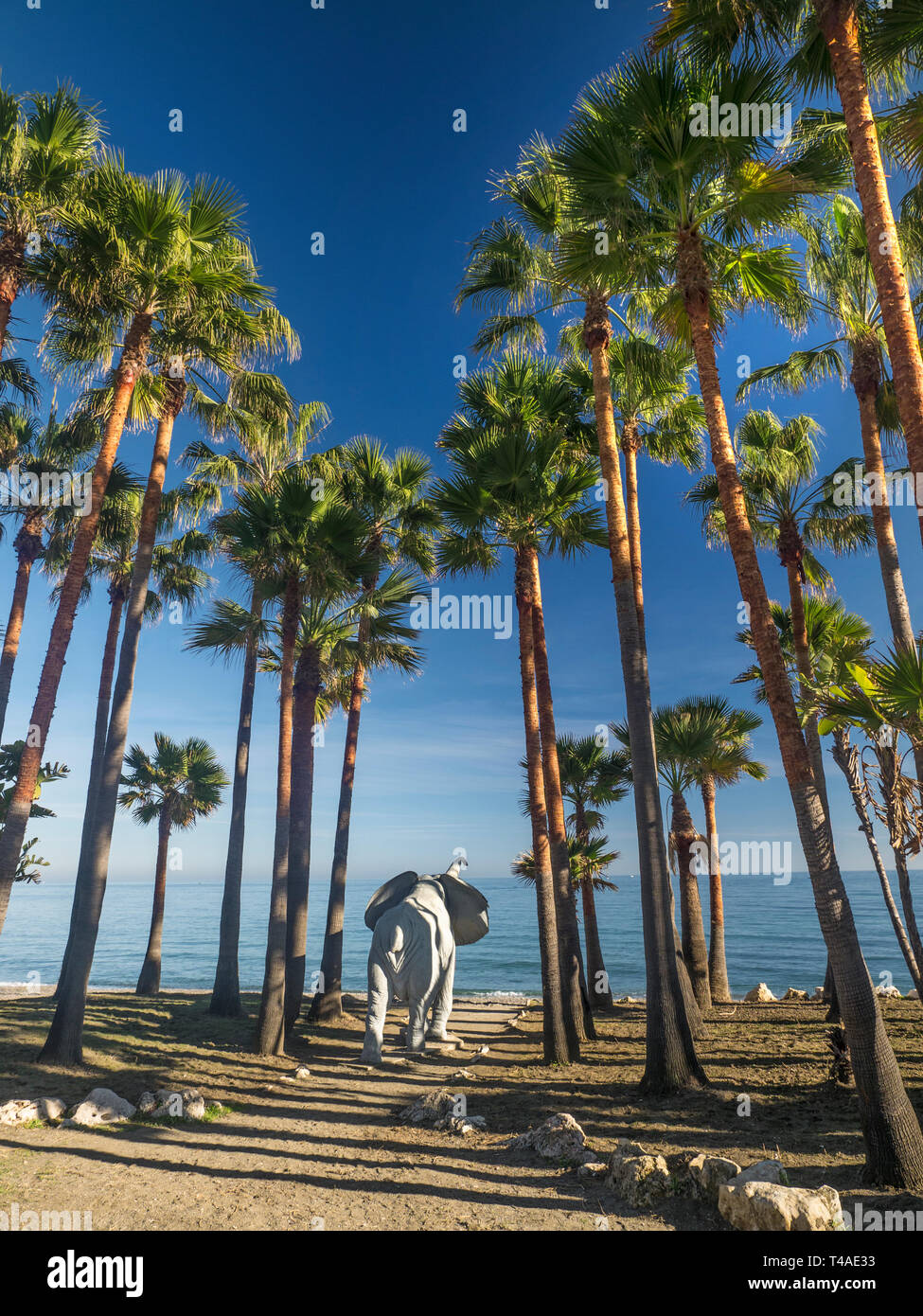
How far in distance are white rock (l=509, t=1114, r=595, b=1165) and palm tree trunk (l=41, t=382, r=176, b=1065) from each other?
6.70m

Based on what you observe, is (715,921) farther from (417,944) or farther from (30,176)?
(30,176)

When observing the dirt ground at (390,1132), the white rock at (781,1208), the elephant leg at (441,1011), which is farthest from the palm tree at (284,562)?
the white rock at (781,1208)

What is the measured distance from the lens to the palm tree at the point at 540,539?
39.6 ft

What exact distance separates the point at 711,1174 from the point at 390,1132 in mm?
4207

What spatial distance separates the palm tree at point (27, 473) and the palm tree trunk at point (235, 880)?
5212 millimetres

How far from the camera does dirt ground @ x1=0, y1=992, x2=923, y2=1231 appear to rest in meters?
5.83

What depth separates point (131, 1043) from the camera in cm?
1270

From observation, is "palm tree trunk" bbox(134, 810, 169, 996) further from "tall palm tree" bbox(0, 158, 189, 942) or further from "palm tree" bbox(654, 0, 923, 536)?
"palm tree" bbox(654, 0, 923, 536)

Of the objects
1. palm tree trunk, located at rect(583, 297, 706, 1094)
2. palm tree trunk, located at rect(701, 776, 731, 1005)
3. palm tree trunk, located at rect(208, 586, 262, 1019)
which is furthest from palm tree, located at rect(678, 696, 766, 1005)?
palm tree trunk, located at rect(208, 586, 262, 1019)

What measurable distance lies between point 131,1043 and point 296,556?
970 cm

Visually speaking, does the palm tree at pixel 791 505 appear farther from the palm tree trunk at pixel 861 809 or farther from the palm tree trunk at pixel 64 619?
the palm tree trunk at pixel 64 619
